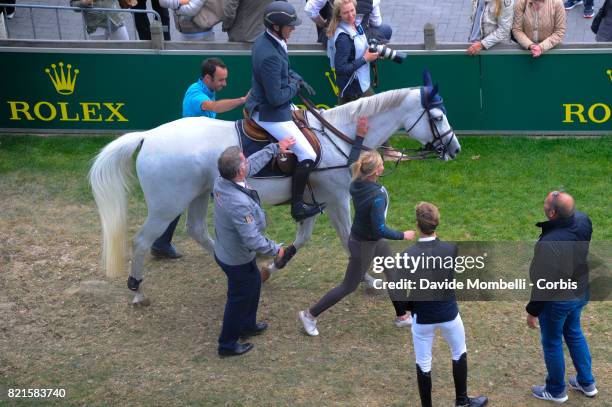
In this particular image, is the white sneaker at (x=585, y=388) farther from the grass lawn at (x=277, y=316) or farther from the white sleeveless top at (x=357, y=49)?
the white sleeveless top at (x=357, y=49)

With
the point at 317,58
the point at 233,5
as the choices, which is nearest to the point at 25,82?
the point at 233,5

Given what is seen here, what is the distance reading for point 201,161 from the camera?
26.8 feet

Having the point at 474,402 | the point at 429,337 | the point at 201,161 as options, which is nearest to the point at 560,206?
the point at 429,337

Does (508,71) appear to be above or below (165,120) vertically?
above

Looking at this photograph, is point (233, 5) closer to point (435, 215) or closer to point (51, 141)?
point (51, 141)

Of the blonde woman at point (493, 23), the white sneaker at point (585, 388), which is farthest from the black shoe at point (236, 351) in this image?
the blonde woman at point (493, 23)

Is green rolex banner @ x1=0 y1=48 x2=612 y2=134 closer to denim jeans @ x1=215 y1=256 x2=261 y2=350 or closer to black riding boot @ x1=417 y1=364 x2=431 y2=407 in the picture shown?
denim jeans @ x1=215 y1=256 x2=261 y2=350

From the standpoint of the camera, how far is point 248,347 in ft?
25.6

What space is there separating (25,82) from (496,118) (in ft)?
20.8

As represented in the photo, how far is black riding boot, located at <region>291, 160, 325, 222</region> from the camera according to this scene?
8219 mm

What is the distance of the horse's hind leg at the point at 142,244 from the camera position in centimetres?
838

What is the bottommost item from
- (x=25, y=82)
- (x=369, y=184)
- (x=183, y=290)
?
(x=183, y=290)

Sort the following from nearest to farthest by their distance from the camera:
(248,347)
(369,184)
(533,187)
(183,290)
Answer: (369,184) → (248,347) → (183,290) → (533,187)

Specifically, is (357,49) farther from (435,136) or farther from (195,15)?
(195,15)
